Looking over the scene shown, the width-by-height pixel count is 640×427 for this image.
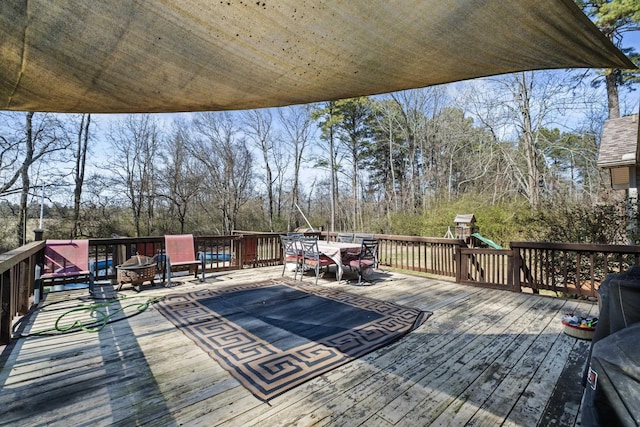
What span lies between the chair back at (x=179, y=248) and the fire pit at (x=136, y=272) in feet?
1.28

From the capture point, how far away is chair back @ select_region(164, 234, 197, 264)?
206 inches

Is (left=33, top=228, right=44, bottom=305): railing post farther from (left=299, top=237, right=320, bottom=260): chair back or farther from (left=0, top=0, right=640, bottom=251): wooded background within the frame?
(left=0, top=0, right=640, bottom=251): wooded background

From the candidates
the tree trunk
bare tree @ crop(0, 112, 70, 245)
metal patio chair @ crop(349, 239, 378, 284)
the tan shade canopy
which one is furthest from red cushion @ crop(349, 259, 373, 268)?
bare tree @ crop(0, 112, 70, 245)

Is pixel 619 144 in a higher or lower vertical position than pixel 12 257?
higher

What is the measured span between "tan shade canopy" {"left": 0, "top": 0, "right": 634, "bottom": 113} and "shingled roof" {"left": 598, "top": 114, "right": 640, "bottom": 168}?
18.0ft

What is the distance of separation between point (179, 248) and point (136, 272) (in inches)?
32.5

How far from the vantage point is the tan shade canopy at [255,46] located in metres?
1.08

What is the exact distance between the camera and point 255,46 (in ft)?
4.36

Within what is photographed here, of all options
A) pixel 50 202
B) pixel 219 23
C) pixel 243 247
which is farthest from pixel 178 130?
pixel 219 23

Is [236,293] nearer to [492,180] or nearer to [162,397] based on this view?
[162,397]

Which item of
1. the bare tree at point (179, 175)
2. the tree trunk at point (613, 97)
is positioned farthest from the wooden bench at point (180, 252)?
the tree trunk at point (613, 97)

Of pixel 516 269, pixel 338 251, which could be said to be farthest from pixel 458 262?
pixel 338 251

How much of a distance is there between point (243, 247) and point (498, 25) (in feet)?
20.4

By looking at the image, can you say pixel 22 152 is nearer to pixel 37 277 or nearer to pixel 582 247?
pixel 37 277
